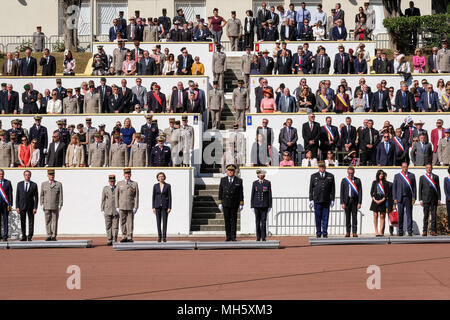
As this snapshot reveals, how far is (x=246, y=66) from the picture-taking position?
115 ft

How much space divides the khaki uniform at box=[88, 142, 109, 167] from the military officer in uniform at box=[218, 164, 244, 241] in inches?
246

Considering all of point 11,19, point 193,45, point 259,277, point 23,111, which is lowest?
point 259,277

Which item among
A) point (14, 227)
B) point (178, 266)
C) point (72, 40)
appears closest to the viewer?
point (178, 266)

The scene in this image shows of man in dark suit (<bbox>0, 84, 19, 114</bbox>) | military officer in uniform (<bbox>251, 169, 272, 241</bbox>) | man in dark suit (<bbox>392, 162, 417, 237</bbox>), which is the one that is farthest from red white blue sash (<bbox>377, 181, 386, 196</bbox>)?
man in dark suit (<bbox>0, 84, 19, 114</bbox>)

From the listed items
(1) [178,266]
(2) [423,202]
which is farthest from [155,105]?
(1) [178,266]

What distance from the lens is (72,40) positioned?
144 ft

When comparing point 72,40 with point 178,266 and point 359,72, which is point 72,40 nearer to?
point 359,72

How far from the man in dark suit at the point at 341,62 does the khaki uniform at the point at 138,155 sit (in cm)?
992

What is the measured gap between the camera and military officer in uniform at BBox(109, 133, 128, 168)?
27.7 metres

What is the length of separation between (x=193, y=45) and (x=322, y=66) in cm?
613

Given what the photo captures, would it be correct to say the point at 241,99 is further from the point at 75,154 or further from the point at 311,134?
the point at 75,154

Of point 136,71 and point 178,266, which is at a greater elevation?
point 136,71

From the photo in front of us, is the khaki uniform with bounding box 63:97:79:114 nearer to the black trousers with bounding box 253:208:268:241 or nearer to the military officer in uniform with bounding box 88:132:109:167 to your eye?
the military officer in uniform with bounding box 88:132:109:167

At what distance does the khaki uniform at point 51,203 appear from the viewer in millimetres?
24203
